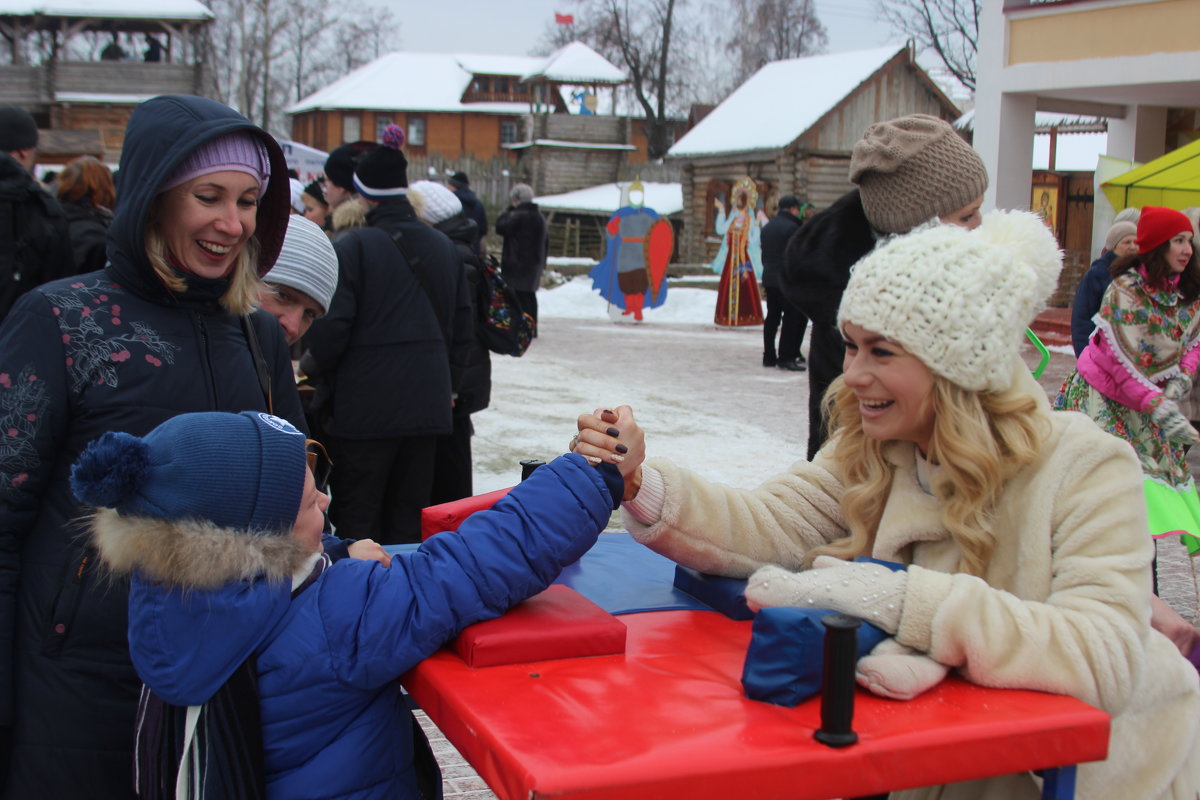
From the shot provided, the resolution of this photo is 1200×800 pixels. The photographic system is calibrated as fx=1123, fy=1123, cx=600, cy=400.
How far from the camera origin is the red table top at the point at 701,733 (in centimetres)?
136

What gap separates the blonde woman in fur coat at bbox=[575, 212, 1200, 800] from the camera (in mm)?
1650

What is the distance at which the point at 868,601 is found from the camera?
5.58ft

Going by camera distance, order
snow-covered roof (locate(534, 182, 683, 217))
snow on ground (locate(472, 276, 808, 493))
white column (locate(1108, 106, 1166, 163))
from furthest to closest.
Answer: snow-covered roof (locate(534, 182, 683, 217)), white column (locate(1108, 106, 1166, 163)), snow on ground (locate(472, 276, 808, 493))

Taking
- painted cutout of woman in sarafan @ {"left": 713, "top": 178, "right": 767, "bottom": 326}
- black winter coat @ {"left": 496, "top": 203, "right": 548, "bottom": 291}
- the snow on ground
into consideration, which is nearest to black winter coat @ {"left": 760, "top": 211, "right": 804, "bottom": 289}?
the snow on ground

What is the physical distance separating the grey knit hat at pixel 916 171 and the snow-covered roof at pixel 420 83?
47.8 meters

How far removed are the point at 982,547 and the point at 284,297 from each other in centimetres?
221

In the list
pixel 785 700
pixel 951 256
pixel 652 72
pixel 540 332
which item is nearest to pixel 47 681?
pixel 785 700

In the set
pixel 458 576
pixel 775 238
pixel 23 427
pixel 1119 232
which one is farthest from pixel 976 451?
pixel 775 238

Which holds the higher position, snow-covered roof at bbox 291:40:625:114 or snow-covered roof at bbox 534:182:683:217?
snow-covered roof at bbox 291:40:625:114

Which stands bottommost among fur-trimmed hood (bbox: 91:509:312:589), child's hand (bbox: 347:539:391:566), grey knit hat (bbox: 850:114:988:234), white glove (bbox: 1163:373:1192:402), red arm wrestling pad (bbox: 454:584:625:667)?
white glove (bbox: 1163:373:1192:402)

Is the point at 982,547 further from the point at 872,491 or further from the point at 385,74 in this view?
the point at 385,74

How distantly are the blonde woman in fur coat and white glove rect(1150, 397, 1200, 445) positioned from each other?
3.46m

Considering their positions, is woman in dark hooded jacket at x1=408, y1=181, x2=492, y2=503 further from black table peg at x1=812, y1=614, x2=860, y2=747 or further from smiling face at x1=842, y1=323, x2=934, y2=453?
black table peg at x1=812, y1=614, x2=860, y2=747

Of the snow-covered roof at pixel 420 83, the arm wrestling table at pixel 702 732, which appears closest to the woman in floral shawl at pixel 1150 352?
the arm wrestling table at pixel 702 732
